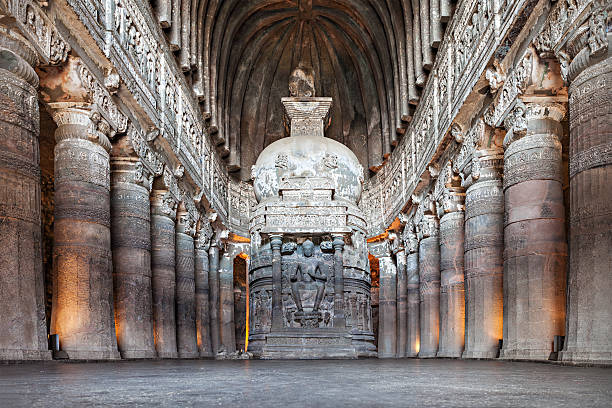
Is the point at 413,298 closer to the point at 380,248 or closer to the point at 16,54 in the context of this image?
the point at 380,248

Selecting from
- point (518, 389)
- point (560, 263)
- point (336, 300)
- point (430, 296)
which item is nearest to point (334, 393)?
point (518, 389)

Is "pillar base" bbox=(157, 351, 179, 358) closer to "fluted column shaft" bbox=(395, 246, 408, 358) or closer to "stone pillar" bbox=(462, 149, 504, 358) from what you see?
"stone pillar" bbox=(462, 149, 504, 358)

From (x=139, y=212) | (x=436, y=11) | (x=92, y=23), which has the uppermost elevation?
(x=436, y=11)

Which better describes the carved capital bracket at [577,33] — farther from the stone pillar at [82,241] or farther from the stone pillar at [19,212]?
the stone pillar at [82,241]

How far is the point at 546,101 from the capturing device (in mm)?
10328

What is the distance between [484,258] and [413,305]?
8.38 metres

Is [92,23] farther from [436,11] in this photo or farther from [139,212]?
[436,11]

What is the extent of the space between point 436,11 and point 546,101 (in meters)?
7.44

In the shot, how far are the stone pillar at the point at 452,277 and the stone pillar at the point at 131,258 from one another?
23.2 ft

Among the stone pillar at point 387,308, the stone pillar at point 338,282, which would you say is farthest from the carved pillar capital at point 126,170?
the stone pillar at point 387,308

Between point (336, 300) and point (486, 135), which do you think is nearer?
point (486, 135)

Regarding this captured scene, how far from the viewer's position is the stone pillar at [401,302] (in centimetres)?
2127

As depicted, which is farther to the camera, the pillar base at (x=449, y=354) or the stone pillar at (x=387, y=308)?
the stone pillar at (x=387, y=308)

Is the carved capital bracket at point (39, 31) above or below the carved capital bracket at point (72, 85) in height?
above
